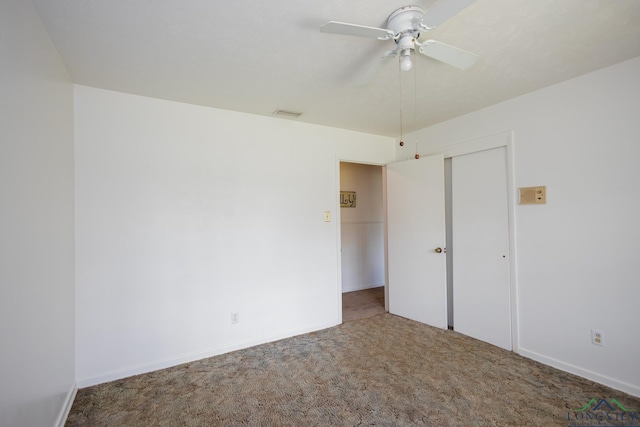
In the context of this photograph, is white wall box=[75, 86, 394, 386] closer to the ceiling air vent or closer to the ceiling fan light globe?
the ceiling air vent

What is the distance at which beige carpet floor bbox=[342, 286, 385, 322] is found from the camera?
3.86m

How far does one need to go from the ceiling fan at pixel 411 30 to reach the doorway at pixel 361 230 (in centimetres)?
360

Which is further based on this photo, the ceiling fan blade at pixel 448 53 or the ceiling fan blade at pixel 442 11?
the ceiling fan blade at pixel 448 53

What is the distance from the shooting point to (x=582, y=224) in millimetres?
2303

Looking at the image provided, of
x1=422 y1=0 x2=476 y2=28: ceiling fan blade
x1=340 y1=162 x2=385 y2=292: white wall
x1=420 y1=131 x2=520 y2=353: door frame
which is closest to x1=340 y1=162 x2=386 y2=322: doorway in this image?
x1=340 y1=162 x2=385 y2=292: white wall

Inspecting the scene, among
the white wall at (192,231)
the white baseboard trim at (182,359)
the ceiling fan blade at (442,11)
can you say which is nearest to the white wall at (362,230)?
the white wall at (192,231)

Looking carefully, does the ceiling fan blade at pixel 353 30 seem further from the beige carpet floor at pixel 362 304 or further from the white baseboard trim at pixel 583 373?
the beige carpet floor at pixel 362 304

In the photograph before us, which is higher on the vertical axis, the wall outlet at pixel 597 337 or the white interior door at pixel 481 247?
the white interior door at pixel 481 247

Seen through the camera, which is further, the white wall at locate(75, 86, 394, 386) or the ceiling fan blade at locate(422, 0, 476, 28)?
the white wall at locate(75, 86, 394, 386)

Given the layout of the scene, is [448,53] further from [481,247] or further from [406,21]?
[481,247]

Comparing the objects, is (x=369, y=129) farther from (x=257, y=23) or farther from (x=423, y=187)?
(x=257, y=23)

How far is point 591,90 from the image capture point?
7.40 feet

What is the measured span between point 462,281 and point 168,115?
351 cm

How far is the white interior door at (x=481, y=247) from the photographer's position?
111 inches
